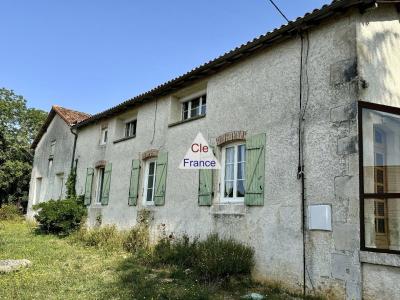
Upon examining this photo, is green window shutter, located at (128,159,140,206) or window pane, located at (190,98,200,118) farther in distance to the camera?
green window shutter, located at (128,159,140,206)

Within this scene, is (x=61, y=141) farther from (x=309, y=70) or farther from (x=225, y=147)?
(x=309, y=70)

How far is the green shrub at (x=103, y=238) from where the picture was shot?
990 cm

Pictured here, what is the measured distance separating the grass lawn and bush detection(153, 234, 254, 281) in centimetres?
26

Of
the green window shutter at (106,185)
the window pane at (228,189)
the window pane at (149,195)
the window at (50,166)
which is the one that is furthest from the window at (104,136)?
the window pane at (228,189)

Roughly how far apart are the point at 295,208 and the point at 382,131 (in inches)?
74.7

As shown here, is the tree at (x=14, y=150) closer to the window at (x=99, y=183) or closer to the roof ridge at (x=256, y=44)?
the window at (x=99, y=183)

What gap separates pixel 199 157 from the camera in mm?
8703

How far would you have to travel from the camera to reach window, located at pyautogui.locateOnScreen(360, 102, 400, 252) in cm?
520

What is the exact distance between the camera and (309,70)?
6516mm

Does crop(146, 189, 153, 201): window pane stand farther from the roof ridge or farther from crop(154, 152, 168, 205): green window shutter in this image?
the roof ridge

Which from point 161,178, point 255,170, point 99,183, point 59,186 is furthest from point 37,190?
point 255,170

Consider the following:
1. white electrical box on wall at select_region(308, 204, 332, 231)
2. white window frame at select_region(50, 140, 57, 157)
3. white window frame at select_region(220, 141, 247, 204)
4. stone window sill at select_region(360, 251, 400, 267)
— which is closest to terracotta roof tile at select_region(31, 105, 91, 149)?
white window frame at select_region(50, 140, 57, 157)

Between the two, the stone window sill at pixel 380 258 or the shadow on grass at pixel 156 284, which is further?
the shadow on grass at pixel 156 284

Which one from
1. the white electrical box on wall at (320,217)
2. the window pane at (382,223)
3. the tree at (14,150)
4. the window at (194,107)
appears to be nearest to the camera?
the window pane at (382,223)
